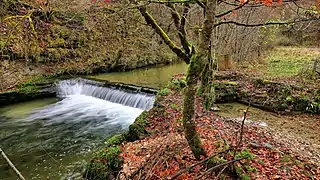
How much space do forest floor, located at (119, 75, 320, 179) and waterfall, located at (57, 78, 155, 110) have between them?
3670 millimetres

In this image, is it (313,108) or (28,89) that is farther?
(28,89)

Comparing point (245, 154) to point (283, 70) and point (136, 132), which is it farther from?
point (283, 70)

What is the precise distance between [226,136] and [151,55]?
1524 cm

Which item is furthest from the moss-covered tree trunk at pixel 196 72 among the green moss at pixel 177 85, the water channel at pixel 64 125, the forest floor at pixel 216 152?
the green moss at pixel 177 85

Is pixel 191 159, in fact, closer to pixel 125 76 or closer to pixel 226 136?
pixel 226 136

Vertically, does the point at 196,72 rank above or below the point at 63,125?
above

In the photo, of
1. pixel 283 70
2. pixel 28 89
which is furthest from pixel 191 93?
pixel 28 89

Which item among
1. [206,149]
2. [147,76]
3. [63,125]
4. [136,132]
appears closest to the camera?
[206,149]

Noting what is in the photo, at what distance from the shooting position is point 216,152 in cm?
478

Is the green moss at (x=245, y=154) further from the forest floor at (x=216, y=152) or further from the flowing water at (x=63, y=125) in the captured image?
the flowing water at (x=63, y=125)

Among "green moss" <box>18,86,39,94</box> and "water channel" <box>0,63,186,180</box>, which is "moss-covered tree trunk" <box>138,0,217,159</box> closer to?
"water channel" <box>0,63,186,180</box>

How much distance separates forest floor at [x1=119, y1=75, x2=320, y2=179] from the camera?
171 inches

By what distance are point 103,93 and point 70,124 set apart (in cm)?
334

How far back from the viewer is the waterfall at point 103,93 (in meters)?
11.7
